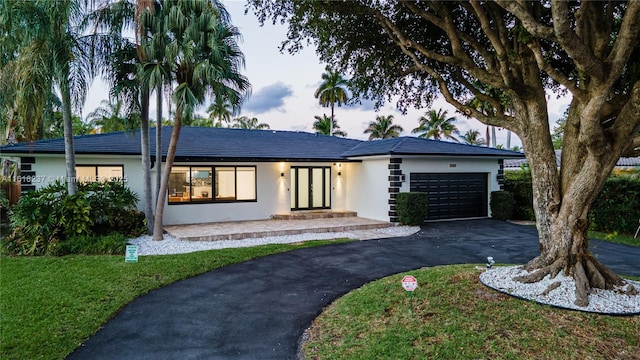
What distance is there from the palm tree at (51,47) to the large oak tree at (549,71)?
16.7 ft

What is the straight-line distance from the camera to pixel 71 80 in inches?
350

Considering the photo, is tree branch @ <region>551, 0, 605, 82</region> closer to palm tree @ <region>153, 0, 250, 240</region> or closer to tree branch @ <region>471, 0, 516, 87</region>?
tree branch @ <region>471, 0, 516, 87</region>

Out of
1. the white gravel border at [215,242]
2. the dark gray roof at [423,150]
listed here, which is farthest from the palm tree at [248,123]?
the white gravel border at [215,242]

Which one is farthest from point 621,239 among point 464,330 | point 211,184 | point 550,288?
point 211,184

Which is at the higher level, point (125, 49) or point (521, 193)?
point (125, 49)

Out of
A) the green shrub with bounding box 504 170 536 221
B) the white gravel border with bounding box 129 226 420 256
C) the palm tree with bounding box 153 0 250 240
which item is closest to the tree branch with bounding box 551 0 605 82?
the palm tree with bounding box 153 0 250 240

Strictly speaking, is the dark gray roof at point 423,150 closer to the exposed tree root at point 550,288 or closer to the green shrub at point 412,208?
the green shrub at point 412,208

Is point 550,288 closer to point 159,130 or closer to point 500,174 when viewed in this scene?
point 159,130

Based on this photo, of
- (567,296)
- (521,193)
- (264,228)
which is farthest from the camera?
(521,193)

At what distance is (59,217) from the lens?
914cm

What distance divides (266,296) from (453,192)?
10.8 meters

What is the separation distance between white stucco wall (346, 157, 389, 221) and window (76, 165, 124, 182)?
8.54 m

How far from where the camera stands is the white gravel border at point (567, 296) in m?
4.31

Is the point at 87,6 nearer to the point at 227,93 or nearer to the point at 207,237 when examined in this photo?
the point at 227,93
